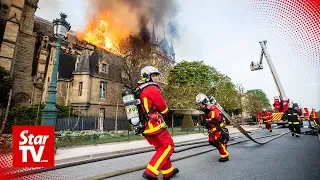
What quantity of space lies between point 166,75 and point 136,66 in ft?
55.6

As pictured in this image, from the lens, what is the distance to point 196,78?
44406 mm

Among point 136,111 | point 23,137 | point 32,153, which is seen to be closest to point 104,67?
point 23,137

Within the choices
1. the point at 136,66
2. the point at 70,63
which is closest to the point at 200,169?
the point at 136,66

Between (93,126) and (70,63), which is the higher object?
(70,63)

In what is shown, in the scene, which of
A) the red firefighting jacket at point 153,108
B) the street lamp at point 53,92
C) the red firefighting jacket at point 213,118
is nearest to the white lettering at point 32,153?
the street lamp at point 53,92

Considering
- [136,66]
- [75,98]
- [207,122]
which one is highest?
[136,66]

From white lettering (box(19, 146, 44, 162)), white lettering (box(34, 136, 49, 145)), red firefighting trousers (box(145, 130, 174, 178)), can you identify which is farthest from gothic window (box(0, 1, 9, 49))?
red firefighting trousers (box(145, 130, 174, 178))

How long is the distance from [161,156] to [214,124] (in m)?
2.93

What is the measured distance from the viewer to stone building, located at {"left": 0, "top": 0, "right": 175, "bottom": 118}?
26.8 metres

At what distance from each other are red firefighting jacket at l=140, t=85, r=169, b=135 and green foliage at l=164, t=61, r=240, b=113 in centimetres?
3018

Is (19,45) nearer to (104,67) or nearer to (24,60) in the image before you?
(24,60)

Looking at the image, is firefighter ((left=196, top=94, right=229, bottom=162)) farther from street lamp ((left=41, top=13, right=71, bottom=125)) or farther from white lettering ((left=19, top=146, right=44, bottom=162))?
street lamp ((left=41, top=13, right=71, bottom=125))

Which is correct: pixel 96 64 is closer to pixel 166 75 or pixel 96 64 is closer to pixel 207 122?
pixel 166 75

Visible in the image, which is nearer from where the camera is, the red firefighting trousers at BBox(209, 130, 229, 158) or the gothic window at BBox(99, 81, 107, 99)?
the red firefighting trousers at BBox(209, 130, 229, 158)
